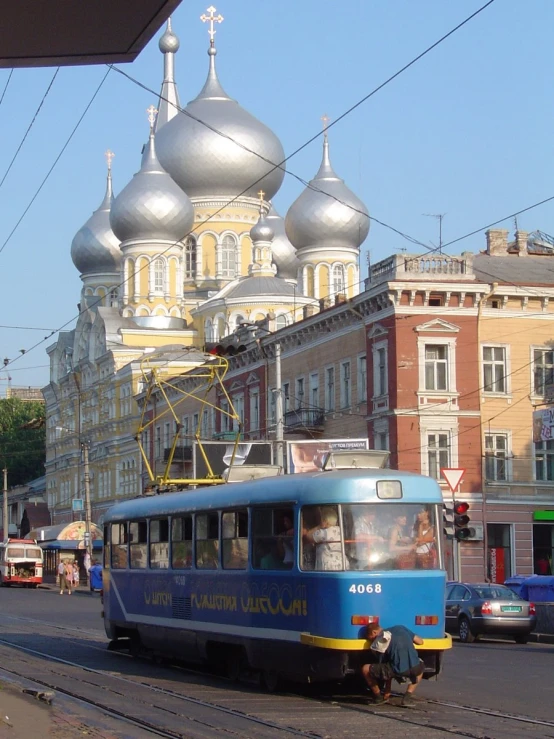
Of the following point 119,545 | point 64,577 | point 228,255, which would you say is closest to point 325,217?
point 228,255

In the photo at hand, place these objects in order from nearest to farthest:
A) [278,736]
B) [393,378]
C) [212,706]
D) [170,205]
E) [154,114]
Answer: [278,736] → [212,706] → [393,378] → [170,205] → [154,114]

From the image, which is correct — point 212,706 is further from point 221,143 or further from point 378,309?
point 221,143

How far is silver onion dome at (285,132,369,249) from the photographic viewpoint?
290ft

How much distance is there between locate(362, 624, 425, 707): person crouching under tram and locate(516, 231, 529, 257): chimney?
1697 inches

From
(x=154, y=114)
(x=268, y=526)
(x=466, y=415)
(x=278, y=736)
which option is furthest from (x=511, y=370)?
(x=154, y=114)

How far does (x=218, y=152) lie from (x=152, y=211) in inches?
279

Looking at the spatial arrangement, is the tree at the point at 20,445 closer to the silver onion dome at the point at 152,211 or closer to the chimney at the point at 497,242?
the silver onion dome at the point at 152,211

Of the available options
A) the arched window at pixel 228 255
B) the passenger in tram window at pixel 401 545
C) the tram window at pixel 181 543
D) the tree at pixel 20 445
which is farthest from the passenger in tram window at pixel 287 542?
the tree at pixel 20 445

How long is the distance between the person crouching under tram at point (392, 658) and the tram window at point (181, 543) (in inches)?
180

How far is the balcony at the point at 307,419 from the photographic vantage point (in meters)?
53.0

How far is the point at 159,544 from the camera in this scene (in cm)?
2067

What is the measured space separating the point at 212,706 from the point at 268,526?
7.82 feet

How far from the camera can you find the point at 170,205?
90.2 meters

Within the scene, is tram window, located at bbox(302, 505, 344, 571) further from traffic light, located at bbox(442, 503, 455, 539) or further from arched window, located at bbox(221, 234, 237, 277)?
arched window, located at bbox(221, 234, 237, 277)
